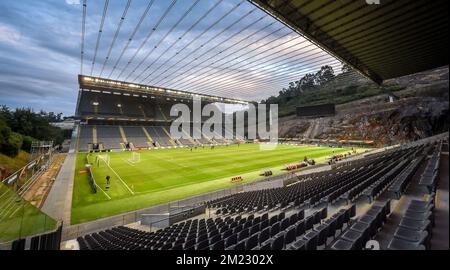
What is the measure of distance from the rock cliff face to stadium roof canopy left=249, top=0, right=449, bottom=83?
1570 cm

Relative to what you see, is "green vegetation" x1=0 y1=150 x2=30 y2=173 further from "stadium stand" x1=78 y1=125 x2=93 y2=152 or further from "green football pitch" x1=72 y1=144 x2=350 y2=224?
"stadium stand" x1=78 y1=125 x2=93 y2=152

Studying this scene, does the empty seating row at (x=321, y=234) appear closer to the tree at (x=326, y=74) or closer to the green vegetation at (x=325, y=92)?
the tree at (x=326, y=74)

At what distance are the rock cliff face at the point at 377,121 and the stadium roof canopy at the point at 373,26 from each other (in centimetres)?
1570

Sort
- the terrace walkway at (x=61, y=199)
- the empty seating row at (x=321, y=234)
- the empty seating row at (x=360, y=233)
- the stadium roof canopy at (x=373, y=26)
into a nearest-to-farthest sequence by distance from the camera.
A: the empty seating row at (x=360, y=233) → the empty seating row at (x=321, y=234) → the stadium roof canopy at (x=373, y=26) → the terrace walkway at (x=61, y=199)

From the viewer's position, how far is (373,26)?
61.8 ft

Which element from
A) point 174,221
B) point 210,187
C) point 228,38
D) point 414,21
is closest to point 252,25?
point 228,38

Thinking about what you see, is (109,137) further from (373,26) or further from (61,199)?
(373,26)

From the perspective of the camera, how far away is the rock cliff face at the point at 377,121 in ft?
144

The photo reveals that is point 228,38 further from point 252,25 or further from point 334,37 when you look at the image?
point 334,37

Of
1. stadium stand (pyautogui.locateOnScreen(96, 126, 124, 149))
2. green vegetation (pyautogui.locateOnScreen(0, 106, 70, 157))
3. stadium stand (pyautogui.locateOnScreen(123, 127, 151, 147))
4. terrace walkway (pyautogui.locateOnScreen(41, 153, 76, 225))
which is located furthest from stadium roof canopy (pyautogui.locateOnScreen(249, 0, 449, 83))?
stadium stand (pyautogui.locateOnScreen(123, 127, 151, 147))

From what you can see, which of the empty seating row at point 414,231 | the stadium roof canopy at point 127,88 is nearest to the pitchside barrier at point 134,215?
the empty seating row at point 414,231

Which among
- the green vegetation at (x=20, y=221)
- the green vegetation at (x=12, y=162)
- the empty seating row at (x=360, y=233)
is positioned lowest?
the green vegetation at (x=20, y=221)
